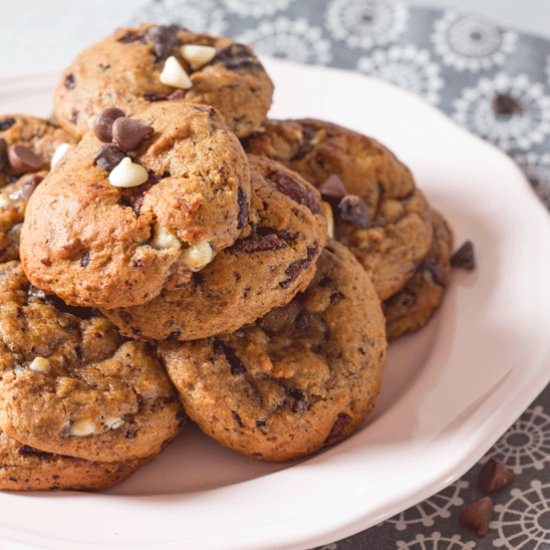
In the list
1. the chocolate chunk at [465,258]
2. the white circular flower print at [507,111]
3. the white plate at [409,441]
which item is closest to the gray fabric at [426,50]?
the white circular flower print at [507,111]

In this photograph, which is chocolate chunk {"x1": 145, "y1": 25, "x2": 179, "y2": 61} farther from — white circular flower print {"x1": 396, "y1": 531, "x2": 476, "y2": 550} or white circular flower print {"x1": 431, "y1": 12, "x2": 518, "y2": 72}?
white circular flower print {"x1": 431, "y1": 12, "x2": 518, "y2": 72}

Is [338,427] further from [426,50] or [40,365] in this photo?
[426,50]

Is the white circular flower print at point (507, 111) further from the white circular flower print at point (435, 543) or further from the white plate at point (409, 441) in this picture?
the white circular flower print at point (435, 543)

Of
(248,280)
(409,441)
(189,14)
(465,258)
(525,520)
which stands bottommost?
(525,520)

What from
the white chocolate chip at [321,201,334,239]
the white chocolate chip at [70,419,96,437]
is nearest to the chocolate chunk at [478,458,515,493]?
the white chocolate chip at [321,201,334,239]

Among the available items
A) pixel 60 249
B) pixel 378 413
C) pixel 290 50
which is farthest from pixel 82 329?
pixel 290 50

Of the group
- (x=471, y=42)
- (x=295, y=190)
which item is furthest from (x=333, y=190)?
(x=471, y=42)

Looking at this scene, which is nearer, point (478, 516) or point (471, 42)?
point (478, 516)
